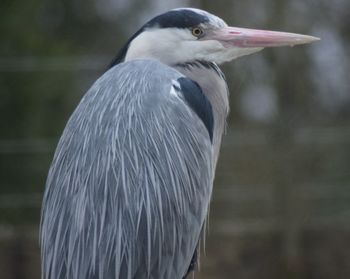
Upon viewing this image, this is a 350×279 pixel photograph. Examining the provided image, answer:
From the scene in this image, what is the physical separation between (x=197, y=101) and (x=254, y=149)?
2.34 meters

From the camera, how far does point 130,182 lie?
74.1 inches

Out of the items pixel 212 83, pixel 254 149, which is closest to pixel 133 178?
pixel 212 83

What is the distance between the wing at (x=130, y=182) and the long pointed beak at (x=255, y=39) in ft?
0.67

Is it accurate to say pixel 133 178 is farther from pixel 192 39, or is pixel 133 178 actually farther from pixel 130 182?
pixel 192 39

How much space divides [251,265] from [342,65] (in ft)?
3.20

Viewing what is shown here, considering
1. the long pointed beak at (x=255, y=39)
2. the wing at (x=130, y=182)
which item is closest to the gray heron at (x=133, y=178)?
the wing at (x=130, y=182)

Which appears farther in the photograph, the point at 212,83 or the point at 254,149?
the point at 254,149

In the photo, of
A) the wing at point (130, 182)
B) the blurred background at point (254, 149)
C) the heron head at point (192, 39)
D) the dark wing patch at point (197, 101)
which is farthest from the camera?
the blurred background at point (254, 149)

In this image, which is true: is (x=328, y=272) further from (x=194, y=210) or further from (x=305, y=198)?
(x=194, y=210)

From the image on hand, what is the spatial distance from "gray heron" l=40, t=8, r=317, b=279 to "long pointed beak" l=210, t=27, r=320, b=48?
13 centimetres

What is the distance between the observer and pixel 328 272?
4.41 meters

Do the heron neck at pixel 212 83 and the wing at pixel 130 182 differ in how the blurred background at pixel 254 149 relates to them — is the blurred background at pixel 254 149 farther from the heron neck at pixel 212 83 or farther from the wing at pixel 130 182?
the wing at pixel 130 182

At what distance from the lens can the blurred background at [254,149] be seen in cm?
430

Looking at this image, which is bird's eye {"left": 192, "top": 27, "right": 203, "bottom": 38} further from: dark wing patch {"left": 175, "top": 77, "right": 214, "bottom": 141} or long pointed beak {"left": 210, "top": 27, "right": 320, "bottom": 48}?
dark wing patch {"left": 175, "top": 77, "right": 214, "bottom": 141}
